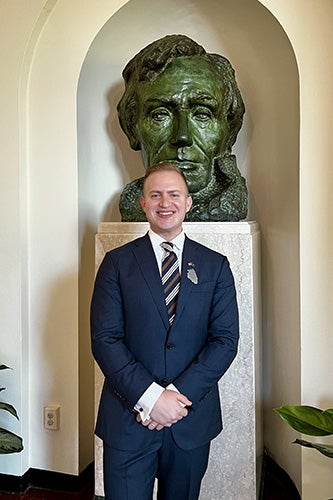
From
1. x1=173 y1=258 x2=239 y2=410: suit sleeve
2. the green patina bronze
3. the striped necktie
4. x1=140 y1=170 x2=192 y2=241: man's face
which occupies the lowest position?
x1=173 y1=258 x2=239 y2=410: suit sleeve

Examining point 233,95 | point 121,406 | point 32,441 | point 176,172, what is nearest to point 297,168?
point 233,95

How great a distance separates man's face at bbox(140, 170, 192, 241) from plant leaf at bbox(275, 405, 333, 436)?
2.37 ft

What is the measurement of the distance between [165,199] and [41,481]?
1.55 metres

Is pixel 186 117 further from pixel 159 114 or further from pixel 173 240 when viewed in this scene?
pixel 173 240

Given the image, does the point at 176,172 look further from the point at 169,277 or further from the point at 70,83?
the point at 70,83

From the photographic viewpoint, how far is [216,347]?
135cm

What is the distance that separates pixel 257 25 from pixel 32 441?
84.4 inches

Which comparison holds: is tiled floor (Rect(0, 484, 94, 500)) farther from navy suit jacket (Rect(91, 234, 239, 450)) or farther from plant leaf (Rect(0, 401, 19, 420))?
navy suit jacket (Rect(91, 234, 239, 450))

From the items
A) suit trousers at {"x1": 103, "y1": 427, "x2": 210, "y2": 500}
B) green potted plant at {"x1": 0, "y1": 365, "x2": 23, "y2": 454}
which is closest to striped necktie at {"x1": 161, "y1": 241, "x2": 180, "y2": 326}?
suit trousers at {"x1": 103, "y1": 427, "x2": 210, "y2": 500}

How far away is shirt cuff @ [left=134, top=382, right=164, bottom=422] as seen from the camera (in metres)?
1.27

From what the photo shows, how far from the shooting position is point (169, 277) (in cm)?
138

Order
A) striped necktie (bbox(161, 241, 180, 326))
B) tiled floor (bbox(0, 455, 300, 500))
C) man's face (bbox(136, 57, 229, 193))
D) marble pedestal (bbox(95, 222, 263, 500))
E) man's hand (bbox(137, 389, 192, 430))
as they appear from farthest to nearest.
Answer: tiled floor (bbox(0, 455, 300, 500))
man's face (bbox(136, 57, 229, 193))
marble pedestal (bbox(95, 222, 263, 500))
striped necktie (bbox(161, 241, 180, 326))
man's hand (bbox(137, 389, 192, 430))

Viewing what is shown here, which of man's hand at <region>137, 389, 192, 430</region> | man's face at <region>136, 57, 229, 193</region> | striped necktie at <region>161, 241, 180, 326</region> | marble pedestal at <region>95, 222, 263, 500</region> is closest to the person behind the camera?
man's hand at <region>137, 389, 192, 430</region>

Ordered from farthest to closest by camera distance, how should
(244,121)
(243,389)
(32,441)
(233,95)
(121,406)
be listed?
(244,121), (32,441), (233,95), (243,389), (121,406)
